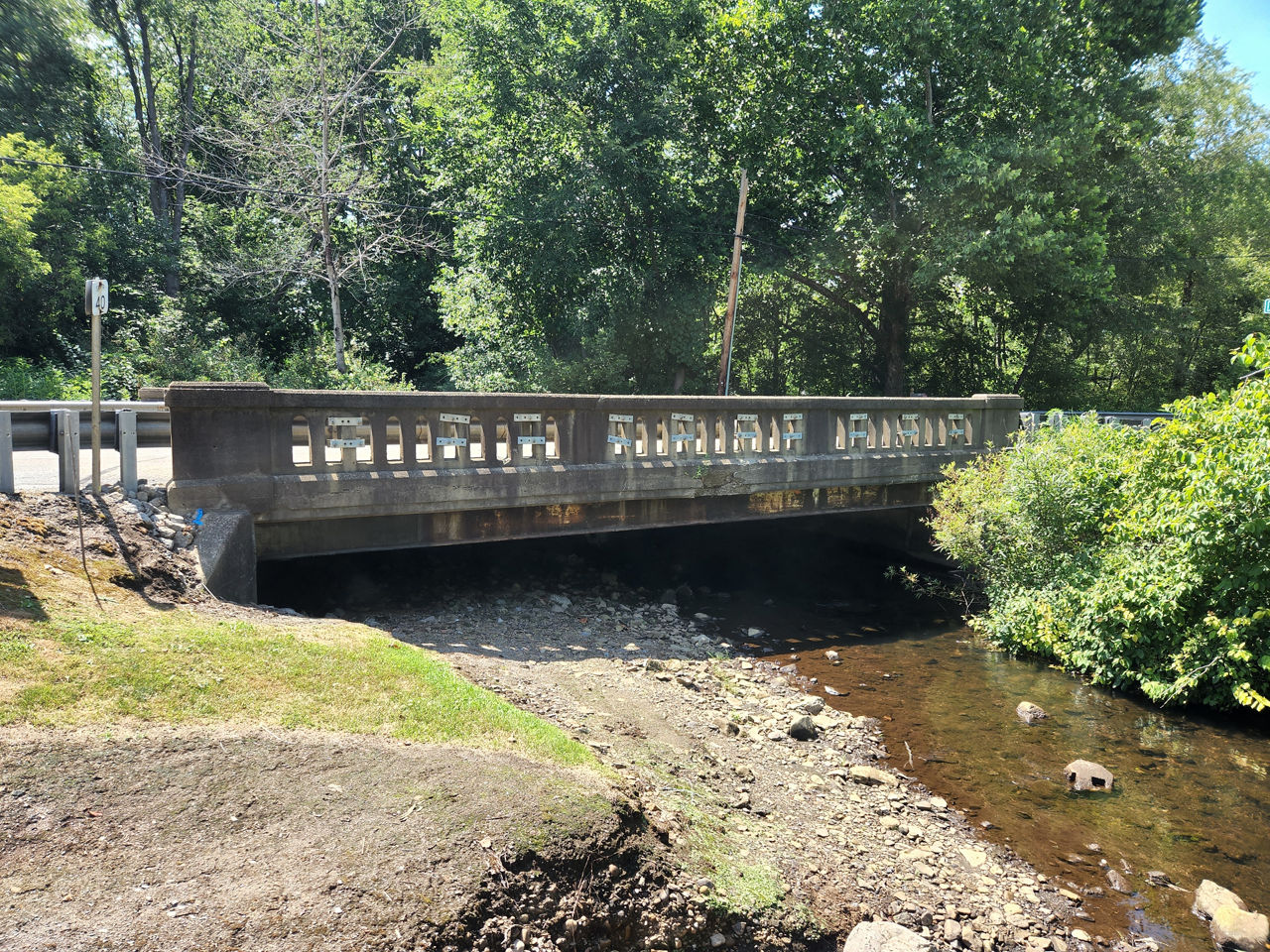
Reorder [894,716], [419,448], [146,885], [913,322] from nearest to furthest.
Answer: [146,885] < [894,716] < [419,448] < [913,322]

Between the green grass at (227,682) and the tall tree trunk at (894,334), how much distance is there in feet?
72.9

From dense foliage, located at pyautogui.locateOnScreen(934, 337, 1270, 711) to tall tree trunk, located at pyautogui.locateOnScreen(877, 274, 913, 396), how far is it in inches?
535

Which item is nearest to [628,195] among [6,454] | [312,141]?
[312,141]

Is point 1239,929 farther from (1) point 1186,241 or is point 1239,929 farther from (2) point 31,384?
(1) point 1186,241

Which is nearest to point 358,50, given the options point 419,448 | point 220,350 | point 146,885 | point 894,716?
point 220,350

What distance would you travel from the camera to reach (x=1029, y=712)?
9.24 meters

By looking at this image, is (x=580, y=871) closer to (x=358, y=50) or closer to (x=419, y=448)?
(x=419, y=448)

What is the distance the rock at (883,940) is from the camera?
494 centimetres

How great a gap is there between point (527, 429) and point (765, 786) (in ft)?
18.3

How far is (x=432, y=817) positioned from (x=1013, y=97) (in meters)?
23.6

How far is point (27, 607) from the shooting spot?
5887mm

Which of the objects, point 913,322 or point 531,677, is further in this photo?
point 913,322

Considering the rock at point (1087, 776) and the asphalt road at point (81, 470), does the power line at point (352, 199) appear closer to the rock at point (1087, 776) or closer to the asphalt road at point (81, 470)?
the asphalt road at point (81, 470)

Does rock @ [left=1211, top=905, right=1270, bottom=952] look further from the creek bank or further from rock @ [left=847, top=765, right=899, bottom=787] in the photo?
rock @ [left=847, top=765, right=899, bottom=787]
